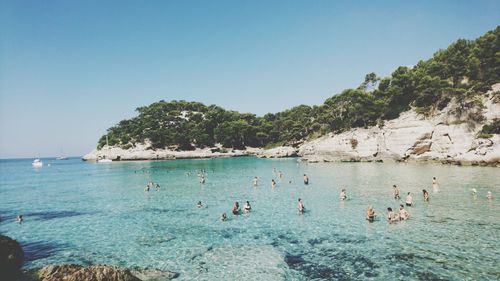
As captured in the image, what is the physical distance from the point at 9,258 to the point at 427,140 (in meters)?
62.3

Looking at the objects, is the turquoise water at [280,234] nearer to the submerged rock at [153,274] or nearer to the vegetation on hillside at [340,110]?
the submerged rock at [153,274]

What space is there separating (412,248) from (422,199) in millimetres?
13133

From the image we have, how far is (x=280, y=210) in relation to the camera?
2564 centimetres

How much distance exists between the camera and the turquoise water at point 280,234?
13781mm

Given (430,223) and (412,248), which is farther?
(430,223)

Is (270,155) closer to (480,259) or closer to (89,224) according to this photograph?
(89,224)

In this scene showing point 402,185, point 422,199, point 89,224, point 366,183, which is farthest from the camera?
point 366,183

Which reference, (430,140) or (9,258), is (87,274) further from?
(430,140)

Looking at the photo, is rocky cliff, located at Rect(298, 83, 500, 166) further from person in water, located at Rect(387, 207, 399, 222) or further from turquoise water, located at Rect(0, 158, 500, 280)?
person in water, located at Rect(387, 207, 399, 222)

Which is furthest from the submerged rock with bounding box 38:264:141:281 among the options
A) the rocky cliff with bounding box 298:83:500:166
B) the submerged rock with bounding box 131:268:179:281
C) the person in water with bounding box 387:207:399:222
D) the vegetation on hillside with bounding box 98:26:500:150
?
the vegetation on hillside with bounding box 98:26:500:150

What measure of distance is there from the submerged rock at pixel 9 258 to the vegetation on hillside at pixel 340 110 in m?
66.1

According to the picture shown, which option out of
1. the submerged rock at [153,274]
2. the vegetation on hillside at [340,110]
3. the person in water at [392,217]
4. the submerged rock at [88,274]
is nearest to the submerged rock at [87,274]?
the submerged rock at [88,274]

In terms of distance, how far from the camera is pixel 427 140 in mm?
57562

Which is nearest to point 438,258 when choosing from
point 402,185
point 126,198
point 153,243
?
point 153,243
